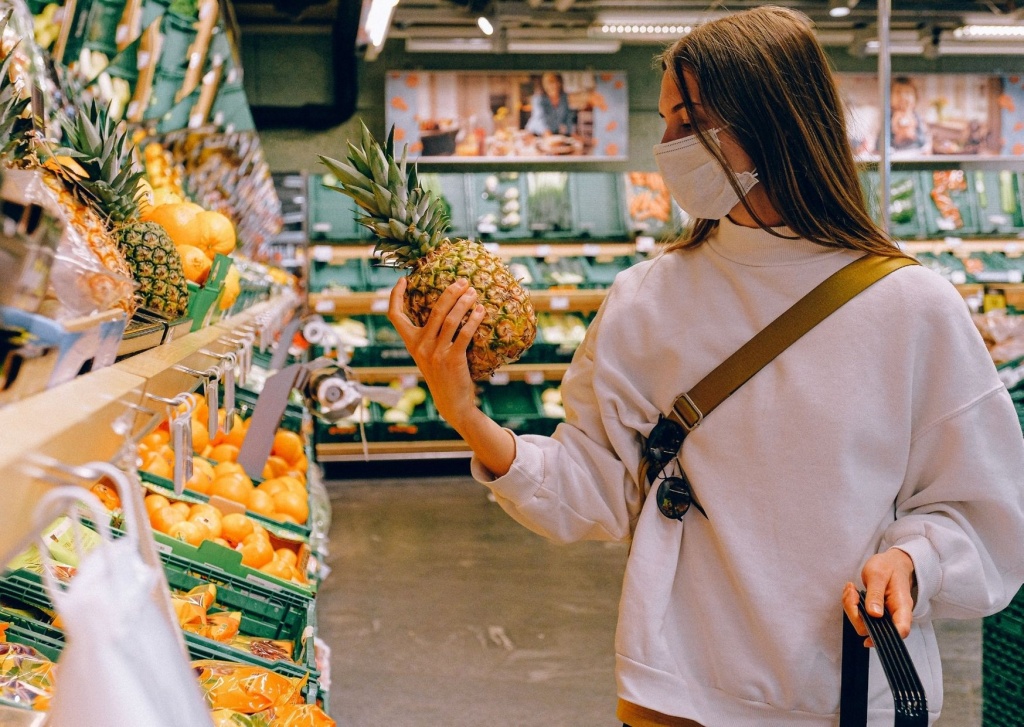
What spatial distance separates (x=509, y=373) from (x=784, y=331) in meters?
6.22

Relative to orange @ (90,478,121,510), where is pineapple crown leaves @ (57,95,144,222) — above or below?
above


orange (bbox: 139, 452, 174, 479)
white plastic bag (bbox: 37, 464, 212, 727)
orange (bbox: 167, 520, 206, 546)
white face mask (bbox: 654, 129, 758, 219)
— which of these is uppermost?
white face mask (bbox: 654, 129, 758, 219)

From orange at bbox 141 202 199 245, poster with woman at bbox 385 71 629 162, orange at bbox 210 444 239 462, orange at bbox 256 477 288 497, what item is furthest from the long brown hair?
poster with woman at bbox 385 71 629 162

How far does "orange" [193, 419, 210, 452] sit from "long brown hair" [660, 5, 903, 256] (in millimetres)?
2183

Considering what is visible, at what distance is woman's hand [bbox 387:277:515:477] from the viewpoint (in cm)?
128

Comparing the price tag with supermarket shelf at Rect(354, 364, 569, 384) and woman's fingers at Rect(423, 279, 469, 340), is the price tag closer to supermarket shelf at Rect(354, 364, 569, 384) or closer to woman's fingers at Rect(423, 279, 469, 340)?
supermarket shelf at Rect(354, 364, 569, 384)

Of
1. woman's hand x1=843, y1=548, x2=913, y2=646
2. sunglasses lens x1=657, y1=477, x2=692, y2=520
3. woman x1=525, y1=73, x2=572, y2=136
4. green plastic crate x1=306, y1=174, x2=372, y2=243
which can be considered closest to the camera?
woman's hand x1=843, y1=548, x2=913, y2=646

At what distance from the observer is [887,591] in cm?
120

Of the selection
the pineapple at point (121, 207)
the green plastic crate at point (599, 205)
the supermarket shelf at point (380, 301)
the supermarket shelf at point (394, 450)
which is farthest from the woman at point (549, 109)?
the pineapple at point (121, 207)

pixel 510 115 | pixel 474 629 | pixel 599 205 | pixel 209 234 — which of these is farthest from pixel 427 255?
pixel 510 115

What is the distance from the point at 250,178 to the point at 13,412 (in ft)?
19.8

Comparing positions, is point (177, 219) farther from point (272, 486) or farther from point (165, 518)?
point (272, 486)

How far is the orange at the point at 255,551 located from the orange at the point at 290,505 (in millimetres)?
421

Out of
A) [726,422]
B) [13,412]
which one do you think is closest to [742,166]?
[726,422]
